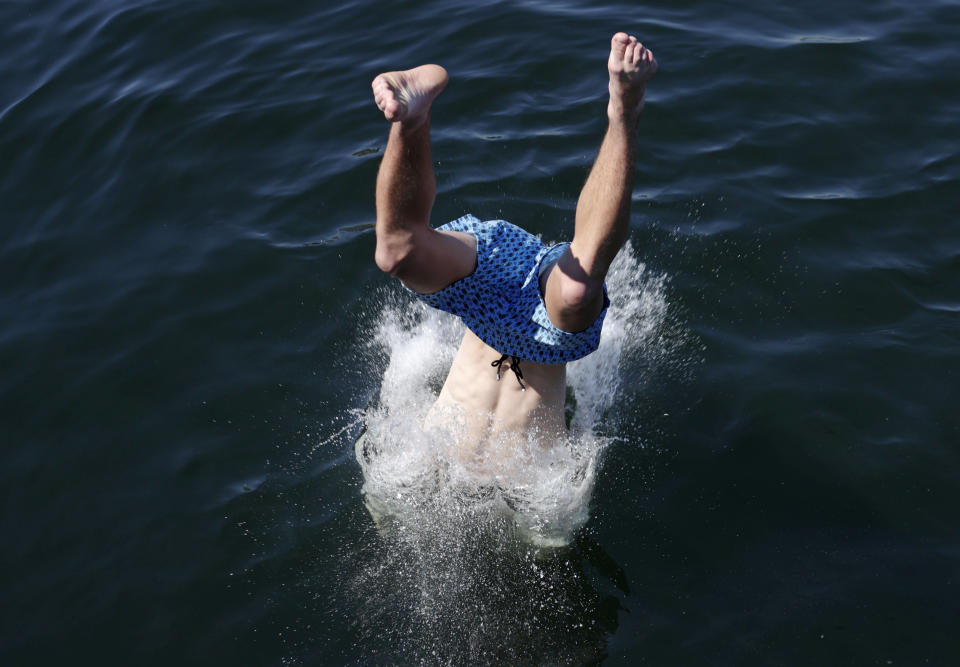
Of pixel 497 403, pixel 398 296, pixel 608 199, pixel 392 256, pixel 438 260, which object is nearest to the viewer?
pixel 608 199

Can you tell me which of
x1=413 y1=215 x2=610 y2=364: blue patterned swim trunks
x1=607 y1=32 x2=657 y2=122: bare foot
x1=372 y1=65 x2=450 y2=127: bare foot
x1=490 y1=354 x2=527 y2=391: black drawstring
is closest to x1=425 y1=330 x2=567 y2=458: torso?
x1=490 y1=354 x2=527 y2=391: black drawstring

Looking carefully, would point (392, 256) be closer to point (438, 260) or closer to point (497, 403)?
point (438, 260)

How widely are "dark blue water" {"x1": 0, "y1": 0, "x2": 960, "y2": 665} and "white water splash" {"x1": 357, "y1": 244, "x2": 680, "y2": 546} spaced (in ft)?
0.36

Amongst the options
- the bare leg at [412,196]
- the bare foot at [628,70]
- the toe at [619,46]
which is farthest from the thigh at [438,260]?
the toe at [619,46]

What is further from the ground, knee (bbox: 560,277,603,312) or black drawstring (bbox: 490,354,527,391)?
knee (bbox: 560,277,603,312)

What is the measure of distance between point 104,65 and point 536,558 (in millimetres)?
7588

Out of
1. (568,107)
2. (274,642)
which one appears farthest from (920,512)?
(568,107)

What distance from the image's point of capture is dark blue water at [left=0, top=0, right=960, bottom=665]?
4.70m

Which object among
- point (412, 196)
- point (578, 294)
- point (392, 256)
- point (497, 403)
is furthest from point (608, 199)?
point (497, 403)

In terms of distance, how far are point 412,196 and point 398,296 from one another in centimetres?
301

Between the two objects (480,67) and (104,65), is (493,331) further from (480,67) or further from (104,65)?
(104,65)

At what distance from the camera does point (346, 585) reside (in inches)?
192

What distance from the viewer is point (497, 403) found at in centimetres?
467

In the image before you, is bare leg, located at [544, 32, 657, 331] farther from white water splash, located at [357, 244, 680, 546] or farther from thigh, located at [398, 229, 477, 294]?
white water splash, located at [357, 244, 680, 546]
